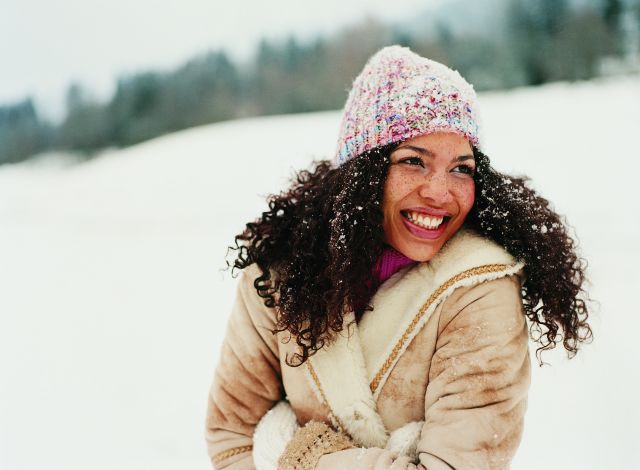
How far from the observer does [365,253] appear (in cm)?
151

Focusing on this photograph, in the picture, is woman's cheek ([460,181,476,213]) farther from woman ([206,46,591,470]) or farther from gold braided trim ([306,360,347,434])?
gold braided trim ([306,360,347,434])

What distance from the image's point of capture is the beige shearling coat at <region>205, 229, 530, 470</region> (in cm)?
126

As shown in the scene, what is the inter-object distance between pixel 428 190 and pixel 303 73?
646 inches

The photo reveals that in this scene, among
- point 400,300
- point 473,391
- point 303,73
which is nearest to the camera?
point 473,391

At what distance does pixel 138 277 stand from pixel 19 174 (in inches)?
405

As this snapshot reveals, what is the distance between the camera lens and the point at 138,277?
558 centimetres

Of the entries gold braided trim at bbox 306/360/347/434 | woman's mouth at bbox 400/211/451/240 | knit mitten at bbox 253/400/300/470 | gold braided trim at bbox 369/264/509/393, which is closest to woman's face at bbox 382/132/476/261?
woman's mouth at bbox 400/211/451/240

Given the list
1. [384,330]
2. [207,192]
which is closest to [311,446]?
[384,330]

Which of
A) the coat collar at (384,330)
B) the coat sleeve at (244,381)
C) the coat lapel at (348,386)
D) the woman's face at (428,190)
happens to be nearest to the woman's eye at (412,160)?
the woman's face at (428,190)

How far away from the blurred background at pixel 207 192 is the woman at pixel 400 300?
0.79 ft

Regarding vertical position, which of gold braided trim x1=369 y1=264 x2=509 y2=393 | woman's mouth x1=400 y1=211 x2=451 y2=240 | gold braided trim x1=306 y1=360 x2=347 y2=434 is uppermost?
woman's mouth x1=400 y1=211 x2=451 y2=240

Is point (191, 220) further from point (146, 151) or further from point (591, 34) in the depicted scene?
point (591, 34)

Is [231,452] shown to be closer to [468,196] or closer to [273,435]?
[273,435]

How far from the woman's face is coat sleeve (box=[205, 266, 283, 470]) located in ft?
1.60
